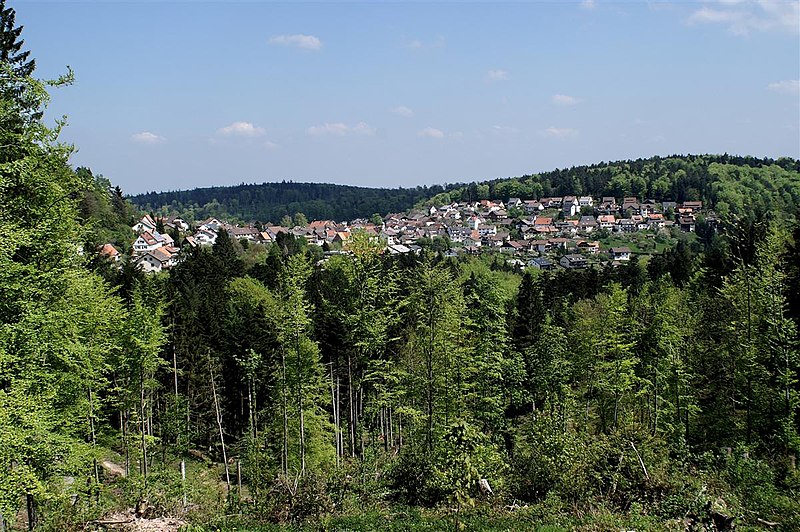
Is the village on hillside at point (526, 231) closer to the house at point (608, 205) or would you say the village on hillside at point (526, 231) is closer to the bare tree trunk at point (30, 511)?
the house at point (608, 205)

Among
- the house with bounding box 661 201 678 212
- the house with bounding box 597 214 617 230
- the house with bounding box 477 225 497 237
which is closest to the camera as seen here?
the house with bounding box 597 214 617 230

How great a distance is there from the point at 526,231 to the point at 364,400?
130571 millimetres

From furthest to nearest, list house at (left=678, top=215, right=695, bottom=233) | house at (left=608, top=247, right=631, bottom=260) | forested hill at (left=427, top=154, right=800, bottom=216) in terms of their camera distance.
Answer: forested hill at (left=427, top=154, right=800, bottom=216)
house at (left=678, top=215, right=695, bottom=233)
house at (left=608, top=247, right=631, bottom=260)

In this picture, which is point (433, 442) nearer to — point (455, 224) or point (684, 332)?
point (684, 332)

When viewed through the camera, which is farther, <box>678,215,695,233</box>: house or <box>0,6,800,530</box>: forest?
<box>678,215,695,233</box>: house

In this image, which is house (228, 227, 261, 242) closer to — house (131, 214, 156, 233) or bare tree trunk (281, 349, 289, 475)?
house (131, 214, 156, 233)

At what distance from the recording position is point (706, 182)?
156 metres

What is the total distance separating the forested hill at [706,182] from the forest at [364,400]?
114 meters

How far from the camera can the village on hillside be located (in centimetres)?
10781

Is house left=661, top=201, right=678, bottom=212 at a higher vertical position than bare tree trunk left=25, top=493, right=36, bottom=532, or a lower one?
higher

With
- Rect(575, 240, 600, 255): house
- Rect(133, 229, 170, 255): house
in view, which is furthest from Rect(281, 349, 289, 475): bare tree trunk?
Rect(575, 240, 600, 255): house

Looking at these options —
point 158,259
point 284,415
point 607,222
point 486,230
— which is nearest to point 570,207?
point 607,222

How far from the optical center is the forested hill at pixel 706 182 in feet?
451

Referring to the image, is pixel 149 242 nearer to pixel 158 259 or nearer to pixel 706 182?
→ pixel 158 259
